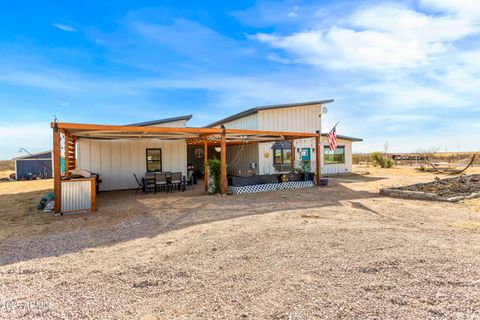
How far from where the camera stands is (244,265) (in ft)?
11.6

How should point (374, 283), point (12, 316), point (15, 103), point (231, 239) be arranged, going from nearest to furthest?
point (12, 316)
point (374, 283)
point (231, 239)
point (15, 103)

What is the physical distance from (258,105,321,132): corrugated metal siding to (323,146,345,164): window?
1.96m

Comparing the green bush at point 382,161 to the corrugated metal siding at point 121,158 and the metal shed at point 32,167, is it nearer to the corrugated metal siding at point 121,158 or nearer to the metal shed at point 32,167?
the corrugated metal siding at point 121,158

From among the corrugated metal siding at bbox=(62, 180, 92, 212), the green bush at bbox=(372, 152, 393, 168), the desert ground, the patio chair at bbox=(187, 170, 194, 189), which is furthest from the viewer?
the green bush at bbox=(372, 152, 393, 168)

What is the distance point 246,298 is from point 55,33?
40.4 feet

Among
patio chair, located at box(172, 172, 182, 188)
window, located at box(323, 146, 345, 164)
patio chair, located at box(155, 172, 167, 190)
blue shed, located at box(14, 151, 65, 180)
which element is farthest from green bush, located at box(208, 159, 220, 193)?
blue shed, located at box(14, 151, 65, 180)

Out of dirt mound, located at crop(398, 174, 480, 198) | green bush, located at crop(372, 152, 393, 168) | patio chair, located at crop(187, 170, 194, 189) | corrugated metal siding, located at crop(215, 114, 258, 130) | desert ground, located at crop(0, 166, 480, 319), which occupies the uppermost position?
corrugated metal siding, located at crop(215, 114, 258, 130)

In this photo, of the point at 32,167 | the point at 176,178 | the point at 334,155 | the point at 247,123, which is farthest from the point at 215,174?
the point at 32,167

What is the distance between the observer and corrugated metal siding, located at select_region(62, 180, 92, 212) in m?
7.00

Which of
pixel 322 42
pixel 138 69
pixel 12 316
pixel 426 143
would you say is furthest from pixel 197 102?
pixel 426 143

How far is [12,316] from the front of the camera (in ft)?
8.06

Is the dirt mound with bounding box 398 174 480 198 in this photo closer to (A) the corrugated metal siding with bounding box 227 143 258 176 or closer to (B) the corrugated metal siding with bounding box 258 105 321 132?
(B) the corrugated metal siding with bounding box 258 105 321 132

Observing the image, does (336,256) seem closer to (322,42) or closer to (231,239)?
(231,239)

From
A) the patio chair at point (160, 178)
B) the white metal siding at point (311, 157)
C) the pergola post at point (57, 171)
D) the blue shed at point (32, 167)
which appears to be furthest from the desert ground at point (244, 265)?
the blue shed at point (32, 167)
